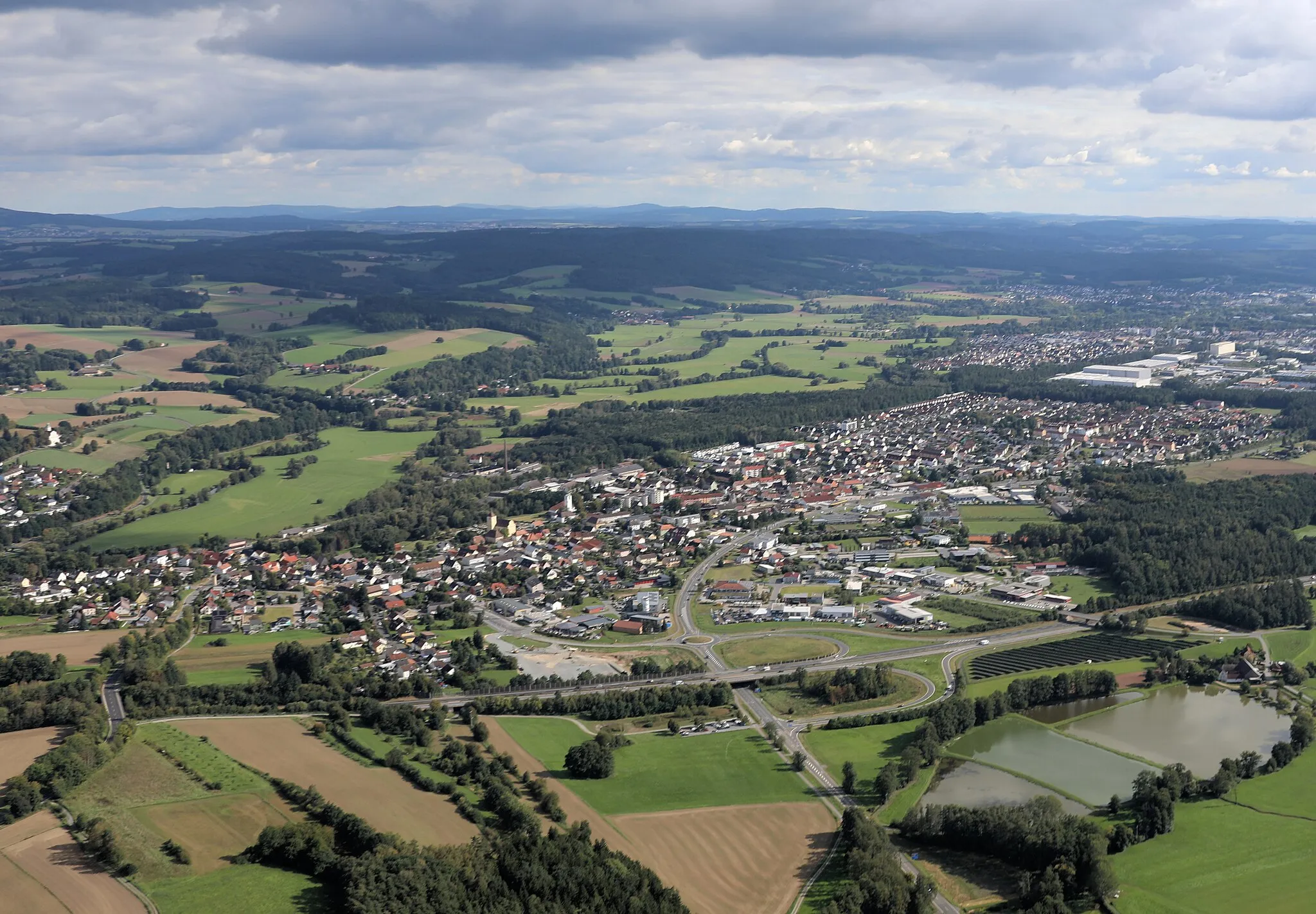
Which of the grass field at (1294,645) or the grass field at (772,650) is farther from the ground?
the grass field at (1294,645)

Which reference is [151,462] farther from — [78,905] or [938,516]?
[78,905]

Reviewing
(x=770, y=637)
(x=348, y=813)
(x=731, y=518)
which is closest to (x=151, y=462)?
(x=731, y=518)

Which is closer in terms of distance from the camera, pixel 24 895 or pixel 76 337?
pixel 24 895

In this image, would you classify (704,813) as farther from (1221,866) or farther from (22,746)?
(22,746)

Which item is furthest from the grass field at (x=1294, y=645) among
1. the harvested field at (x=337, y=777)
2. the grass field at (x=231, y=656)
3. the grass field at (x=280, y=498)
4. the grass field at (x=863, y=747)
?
the grass field at (x=280, y=498)

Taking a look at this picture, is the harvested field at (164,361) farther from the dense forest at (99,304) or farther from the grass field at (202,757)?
the grass field at (202,757)

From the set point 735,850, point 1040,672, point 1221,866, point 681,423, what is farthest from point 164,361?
point 1221,866
